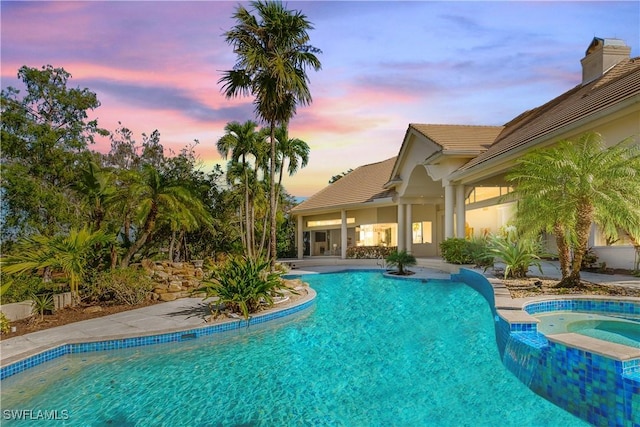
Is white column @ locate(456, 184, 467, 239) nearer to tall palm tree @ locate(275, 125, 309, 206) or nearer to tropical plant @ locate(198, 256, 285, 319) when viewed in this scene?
tall palm tree @ locate(275, 125, 309, 206)

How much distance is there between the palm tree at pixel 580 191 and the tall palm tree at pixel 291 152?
1095 cm

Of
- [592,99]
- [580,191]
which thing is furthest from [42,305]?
[592,99]

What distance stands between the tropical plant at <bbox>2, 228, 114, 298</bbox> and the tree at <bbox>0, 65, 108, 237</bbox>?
2199 millimetres

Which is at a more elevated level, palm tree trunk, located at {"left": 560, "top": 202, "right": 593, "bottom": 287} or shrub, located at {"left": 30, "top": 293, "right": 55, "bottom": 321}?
palm tree trunk, located at {"left": 560, "top": 202, "right": 593, "bottom": 287}

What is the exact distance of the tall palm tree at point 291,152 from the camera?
1858 cm

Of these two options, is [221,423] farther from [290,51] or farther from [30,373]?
[290,51]

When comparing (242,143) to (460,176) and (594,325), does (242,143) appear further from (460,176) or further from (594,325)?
(594,325)

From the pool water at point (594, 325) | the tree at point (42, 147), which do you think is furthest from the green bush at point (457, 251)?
the tree at point (42, 147)

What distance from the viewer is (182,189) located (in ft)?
41.2

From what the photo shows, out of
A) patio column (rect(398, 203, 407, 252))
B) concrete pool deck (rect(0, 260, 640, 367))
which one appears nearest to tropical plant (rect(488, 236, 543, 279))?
concrete pool deck (rect(0, 260, 640, 367))

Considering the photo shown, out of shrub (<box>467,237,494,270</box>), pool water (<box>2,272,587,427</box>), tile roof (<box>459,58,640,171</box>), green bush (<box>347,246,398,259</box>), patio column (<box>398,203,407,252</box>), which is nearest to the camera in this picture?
pool water (<box>2,272,587,427</box>)

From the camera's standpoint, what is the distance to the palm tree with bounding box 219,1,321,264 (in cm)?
1452

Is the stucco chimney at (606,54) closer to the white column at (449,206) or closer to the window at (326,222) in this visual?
the white column at (449,206)

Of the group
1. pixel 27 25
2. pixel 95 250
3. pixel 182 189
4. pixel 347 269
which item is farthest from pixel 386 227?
pixel 27 25
